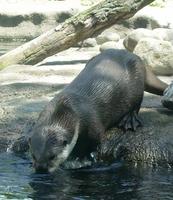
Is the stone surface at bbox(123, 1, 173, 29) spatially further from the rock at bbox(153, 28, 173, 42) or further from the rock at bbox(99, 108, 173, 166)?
the rock at bbox(99, 108, 173, 166)

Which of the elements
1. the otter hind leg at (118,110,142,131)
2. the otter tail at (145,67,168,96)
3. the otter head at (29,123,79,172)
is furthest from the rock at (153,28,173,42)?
the otter head at (29,123,79,172)

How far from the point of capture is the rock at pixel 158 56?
273 inches

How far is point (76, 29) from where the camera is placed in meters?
7.62

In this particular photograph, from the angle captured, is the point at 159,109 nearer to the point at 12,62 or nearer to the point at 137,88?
the point at 137,88

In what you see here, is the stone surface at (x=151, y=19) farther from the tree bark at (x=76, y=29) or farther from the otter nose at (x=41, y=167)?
the otter nose at (x=41, y=167)

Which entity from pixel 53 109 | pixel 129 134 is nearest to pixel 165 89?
pixel 129 134

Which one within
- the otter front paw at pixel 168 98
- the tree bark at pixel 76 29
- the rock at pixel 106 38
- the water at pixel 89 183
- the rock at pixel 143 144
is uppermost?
the tree bark at pixel 76 29

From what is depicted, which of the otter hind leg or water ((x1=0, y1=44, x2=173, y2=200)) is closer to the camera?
water ((x1=0, y1=44, x2=173, y2=200))

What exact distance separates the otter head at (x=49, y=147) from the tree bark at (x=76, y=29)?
146 inches

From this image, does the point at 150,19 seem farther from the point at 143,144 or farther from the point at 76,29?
the point at 143,144

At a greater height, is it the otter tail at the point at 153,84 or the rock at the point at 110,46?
the otter tail at the point at 153,84

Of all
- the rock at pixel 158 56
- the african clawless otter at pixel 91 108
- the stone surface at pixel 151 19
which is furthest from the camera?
the stone surface at pixel 151 19

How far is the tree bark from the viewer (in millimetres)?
7492

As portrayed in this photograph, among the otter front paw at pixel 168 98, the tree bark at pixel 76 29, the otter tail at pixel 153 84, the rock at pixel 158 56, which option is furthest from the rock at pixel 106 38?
the otter front paw at pixel 168 98
